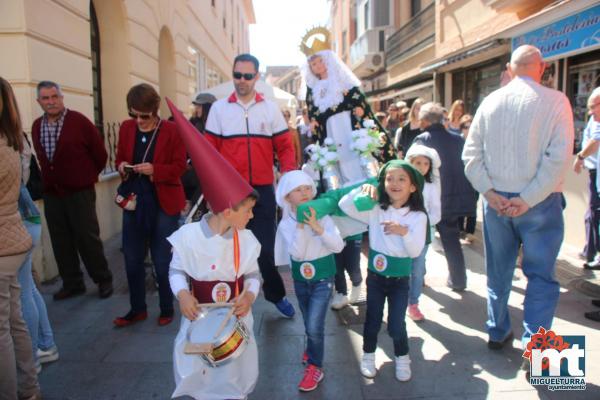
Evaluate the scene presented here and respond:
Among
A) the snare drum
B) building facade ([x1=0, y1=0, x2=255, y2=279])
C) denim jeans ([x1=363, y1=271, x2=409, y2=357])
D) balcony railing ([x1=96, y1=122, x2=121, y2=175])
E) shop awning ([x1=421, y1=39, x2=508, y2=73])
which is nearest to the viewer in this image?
the snare drum

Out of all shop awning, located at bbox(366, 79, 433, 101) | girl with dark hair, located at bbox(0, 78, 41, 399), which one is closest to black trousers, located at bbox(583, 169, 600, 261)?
girl with dark hair, located at bbox(0, 78, 41, 399)

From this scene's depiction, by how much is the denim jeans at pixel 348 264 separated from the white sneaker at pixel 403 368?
1176 mm

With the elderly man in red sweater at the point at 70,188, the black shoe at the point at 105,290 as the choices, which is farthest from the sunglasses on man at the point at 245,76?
the black shoe at the point at 105,290

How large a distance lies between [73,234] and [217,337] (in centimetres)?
315

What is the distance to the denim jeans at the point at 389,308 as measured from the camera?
3049 mm

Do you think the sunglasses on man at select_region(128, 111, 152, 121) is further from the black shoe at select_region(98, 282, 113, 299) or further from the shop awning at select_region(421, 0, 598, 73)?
the shop awning at select_region(421, 0, 598, 73)

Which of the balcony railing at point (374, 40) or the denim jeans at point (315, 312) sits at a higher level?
the balcony railing at point (374, 40)

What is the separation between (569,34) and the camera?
22.2ft

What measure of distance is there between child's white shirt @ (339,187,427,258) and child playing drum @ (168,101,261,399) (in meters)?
0.80

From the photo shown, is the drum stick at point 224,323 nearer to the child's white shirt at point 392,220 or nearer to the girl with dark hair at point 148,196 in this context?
the child's white shirt at point 392,220

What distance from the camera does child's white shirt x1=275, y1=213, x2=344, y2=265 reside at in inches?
115

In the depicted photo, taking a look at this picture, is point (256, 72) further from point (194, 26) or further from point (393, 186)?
point (194, 26)

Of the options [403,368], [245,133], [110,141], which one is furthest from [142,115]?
[110,141]

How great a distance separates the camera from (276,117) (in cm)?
386
